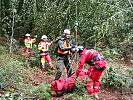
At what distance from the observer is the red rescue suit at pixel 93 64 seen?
747 centimetres

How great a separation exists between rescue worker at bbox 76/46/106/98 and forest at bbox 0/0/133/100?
11.3 inches

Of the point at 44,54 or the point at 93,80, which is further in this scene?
the point at 44,54

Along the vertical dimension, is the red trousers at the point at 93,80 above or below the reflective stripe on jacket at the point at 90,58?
below

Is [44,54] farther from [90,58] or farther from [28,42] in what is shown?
[90,58]

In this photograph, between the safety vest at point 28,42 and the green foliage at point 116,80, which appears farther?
the safety vest at point 28,42

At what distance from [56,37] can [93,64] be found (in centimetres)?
627

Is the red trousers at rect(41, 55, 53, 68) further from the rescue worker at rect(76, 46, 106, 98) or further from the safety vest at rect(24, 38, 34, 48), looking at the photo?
the rescue worker at rect(76, 46, 106, 98)

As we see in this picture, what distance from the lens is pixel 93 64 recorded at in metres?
7.63

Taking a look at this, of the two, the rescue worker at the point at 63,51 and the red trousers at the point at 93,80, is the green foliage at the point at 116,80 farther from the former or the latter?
the rescue worker at the point at 63,51

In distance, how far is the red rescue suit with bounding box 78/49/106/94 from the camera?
7474 millimetres

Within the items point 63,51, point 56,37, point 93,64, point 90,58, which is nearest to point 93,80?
point 93,64

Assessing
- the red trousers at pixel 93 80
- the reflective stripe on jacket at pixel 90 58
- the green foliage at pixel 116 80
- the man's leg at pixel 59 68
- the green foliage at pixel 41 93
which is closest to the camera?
the green foliage at pixel 41 93

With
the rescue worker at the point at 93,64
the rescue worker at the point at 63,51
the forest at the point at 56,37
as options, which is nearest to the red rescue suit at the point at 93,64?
the rescue worker at the point at 93,64

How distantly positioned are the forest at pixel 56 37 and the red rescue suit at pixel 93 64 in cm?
28
